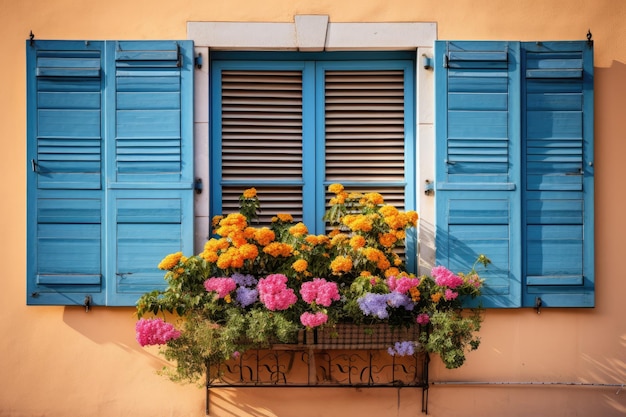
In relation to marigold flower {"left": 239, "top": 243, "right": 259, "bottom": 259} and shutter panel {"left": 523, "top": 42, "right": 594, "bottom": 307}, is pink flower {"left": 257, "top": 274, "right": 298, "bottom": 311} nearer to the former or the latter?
marigold flower {"left": 239, "top": 243, "right": 259, "bottom": 259}

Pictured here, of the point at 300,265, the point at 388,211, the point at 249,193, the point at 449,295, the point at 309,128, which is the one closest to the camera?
the point at 300,265

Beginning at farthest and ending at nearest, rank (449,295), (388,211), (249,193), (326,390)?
(326,390) < (249,193) < (388,211) < (449,295)

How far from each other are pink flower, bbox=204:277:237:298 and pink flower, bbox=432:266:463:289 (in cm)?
127

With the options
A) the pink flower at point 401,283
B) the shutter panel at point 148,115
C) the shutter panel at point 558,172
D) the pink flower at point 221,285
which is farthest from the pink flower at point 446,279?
the shutter panel at point 148,115

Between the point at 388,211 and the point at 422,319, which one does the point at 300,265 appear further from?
the point at 422,319

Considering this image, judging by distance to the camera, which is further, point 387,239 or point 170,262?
point 387,239

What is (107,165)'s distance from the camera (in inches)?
182

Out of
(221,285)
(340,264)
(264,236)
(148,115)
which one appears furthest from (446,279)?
(148,115)

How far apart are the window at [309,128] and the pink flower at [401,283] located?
78 centimetres

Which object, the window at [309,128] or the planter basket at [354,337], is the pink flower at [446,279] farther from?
the window at [309,128]

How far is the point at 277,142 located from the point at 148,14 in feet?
4.08

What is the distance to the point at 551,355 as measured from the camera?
15.4 ft

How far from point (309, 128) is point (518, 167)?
1.46m

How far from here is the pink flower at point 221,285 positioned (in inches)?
162
